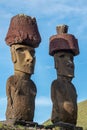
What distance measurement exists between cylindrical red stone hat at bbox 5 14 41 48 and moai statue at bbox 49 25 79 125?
Result: 1.24m

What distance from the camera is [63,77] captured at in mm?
15219

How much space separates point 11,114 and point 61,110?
1.91m

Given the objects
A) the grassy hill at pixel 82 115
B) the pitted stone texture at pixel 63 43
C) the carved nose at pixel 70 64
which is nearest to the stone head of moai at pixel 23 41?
the pitted stone texture at pixel 63 43

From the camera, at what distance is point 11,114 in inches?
523

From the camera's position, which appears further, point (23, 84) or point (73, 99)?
point (73, 99)

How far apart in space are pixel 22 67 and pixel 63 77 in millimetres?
1839

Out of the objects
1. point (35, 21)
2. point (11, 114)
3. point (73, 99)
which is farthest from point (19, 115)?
point (35, 21)

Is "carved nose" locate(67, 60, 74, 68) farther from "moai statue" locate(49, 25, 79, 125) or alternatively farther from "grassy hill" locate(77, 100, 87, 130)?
"grassy hill" locate(77, 100, 87, 130)

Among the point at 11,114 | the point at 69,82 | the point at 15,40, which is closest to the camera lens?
the point at 11,114

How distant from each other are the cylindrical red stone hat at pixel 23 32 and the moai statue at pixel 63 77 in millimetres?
1241

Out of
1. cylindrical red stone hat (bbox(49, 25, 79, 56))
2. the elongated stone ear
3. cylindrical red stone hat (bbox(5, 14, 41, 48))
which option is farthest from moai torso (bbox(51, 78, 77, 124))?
the elongated stone ear

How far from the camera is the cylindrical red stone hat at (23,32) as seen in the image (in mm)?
14219

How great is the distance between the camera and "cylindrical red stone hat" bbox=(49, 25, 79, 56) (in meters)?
15.5

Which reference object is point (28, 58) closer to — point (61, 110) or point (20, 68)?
point (20, 68)
